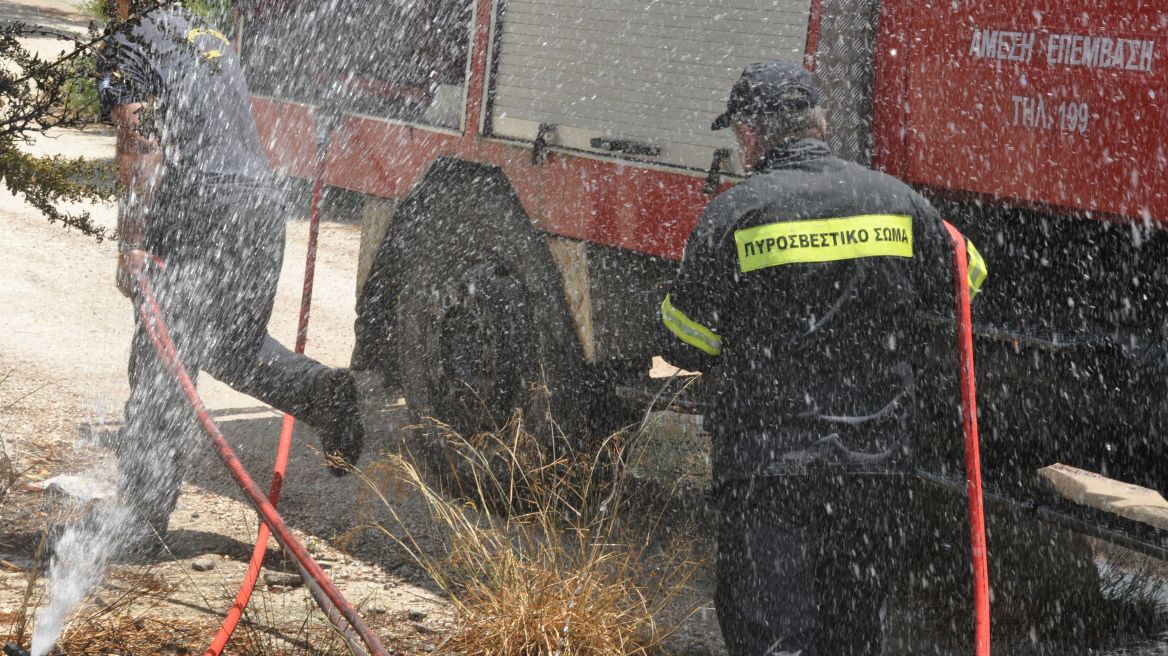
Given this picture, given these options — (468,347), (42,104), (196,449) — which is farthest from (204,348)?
(42,104)

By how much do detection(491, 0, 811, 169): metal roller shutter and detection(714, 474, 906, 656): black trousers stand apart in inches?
62.3

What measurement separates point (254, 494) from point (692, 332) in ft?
4.42

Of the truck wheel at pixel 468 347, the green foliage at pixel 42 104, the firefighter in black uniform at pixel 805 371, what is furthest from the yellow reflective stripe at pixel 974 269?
the green foliage at pixel 42 104

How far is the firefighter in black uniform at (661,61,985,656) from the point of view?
2.75m

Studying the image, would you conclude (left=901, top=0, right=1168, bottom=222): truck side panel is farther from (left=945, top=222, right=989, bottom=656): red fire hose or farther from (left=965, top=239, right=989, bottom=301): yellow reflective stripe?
(left=945, top=222, right=989, bottom=656): red fire hose

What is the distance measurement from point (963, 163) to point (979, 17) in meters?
0.43

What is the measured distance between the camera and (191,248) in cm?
440

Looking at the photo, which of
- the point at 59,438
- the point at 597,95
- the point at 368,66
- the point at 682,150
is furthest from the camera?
the point at 368,66

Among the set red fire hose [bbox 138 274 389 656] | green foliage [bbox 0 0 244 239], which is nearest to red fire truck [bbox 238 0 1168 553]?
red fire hose [bbox 138 274 389 656]

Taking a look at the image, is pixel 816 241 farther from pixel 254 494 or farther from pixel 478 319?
pixel 478 319

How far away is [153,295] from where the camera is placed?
4242 millimetres

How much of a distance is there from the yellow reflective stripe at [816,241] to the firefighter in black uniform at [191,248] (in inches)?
87.6

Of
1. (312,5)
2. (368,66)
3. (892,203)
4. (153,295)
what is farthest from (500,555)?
(312,5)

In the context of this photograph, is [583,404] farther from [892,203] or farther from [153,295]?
[892,203]
